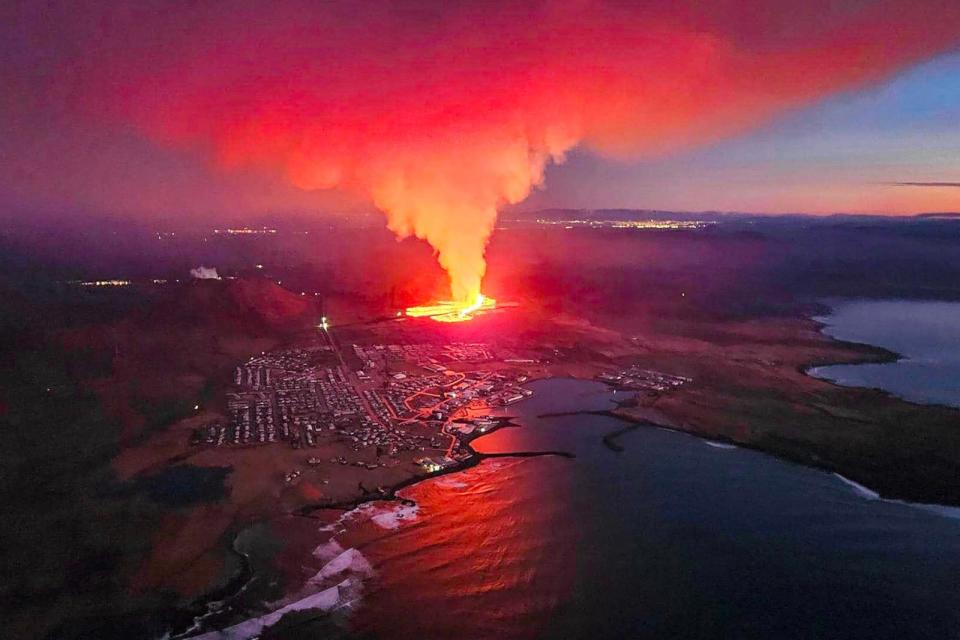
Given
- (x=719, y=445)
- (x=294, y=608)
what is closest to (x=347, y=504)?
(x=294, y=608)

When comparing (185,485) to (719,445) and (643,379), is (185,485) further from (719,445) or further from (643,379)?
(643,379)

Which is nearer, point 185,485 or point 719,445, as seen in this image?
point 185,485

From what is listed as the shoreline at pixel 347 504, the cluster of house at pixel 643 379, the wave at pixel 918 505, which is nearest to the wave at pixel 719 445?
the wave at pixel 918 505

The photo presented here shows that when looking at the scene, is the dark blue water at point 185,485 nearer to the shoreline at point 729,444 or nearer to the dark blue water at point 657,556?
the dark blue water at point 657,556

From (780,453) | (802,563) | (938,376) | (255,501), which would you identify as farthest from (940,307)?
(255,501)

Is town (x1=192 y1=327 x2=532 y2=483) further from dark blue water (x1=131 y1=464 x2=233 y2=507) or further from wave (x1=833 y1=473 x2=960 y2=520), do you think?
wave (x1=833 y1=473 x2=960 y2=520)

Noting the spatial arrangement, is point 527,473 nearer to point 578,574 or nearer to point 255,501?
point 578,574
